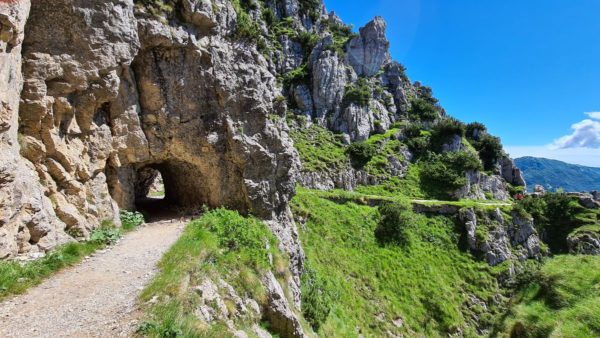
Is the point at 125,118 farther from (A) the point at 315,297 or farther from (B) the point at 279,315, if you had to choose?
(A) the point at 315,297

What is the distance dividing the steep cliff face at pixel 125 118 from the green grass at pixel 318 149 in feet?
77.8

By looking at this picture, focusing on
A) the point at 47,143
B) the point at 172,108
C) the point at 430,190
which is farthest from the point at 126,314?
the point at 430,190

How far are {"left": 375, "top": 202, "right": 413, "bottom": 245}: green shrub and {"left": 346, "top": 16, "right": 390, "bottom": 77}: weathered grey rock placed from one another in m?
48.9

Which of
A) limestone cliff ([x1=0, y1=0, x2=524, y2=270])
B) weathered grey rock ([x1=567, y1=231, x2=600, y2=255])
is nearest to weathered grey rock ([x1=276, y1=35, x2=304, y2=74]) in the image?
limestone cliff ([x1=0, y1=0, x2=524, y2=270])

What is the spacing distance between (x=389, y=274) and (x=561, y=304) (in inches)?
684

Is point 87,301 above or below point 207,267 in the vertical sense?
below

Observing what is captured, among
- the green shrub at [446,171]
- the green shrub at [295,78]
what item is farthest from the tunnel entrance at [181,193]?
the green shrub at [446,171]

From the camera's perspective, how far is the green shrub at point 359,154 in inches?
2067

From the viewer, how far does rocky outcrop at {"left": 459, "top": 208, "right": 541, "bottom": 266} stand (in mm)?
35125

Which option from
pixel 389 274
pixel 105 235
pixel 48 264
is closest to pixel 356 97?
pixel 389 274

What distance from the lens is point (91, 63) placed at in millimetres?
14203

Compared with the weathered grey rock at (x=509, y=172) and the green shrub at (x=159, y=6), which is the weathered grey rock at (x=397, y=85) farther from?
the green shrub at (x=159, y=6)

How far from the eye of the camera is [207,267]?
1163 cm

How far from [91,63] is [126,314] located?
1165 centimetres
